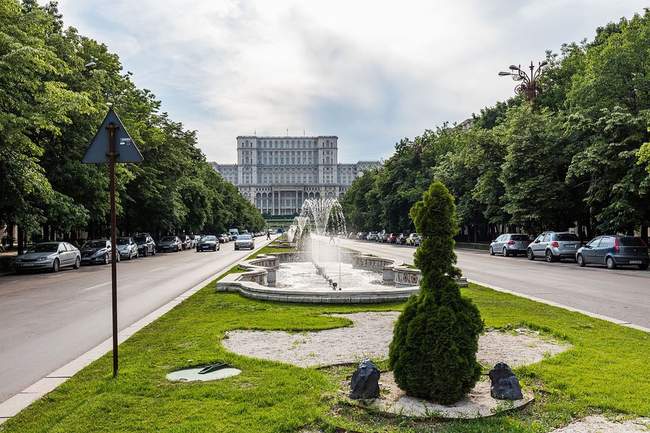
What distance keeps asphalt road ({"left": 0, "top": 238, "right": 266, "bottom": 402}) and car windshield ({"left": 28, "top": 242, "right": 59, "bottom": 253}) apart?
14.8 ft

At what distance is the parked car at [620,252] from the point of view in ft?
88.7

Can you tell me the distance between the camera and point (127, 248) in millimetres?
39656

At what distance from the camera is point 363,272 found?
2552 cm

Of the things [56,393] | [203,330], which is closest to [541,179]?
[203,330]

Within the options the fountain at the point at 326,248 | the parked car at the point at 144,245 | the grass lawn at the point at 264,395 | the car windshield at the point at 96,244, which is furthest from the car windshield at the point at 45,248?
the grass lawn at the point at 264,395

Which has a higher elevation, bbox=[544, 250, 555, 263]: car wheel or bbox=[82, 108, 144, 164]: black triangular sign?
bbox=[82, 108, 144, 164]: black triangular sign

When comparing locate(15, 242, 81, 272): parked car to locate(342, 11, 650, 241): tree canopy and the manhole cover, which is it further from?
the manhole cover

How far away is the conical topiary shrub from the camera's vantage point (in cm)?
546

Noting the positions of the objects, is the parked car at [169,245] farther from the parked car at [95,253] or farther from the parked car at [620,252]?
the parked car at [620,252]

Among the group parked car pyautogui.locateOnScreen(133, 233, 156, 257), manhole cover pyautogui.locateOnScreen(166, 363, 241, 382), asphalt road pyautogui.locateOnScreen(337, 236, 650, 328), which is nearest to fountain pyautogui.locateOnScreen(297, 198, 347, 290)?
asphalt road pyautogui.locateOnScreen(337, 236, 650, 328)

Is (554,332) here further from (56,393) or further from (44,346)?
(44,346)

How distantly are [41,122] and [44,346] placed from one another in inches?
531

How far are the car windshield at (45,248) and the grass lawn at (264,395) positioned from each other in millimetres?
21701

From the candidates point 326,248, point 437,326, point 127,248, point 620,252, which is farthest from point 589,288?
point 326,248
